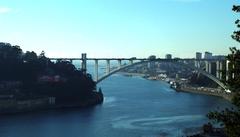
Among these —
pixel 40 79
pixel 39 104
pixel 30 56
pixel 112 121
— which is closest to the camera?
pixel 112 121

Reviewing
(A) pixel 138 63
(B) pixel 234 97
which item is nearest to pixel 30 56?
(A) pixel 138 63

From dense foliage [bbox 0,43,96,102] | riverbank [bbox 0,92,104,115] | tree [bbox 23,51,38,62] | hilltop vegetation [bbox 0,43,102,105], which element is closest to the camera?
riverbank [bbox 0,92,104,115]

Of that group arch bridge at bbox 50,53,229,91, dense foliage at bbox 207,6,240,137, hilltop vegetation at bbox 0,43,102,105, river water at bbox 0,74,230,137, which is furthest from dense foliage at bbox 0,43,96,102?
dense foliage at bbox 207,6,240,137

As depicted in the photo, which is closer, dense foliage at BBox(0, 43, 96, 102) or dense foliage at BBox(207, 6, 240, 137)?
dense foliage at BBox(207, 6, 240, 137)

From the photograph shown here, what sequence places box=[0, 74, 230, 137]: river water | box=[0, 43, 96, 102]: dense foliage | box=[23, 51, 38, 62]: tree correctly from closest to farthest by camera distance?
1. box=[0, 74, 230, 137]: river water
2. box=[0, 43, 96, 102]: dense foliage
3. box=[23, 51, 38, 62]: tree

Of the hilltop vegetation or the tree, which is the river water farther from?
the tree

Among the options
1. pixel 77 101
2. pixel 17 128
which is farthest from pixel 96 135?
pixel 77 101

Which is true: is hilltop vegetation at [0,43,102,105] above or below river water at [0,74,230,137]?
above

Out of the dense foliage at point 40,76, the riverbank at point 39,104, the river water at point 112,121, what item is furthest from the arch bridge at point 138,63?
the river water at point 112,121

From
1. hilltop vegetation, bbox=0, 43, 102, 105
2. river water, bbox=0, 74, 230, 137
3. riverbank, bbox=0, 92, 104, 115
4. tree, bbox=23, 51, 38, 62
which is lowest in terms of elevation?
river water, bbox=0, 74, 230, 137

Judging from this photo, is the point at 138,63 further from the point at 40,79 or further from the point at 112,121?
the point at 112,121
